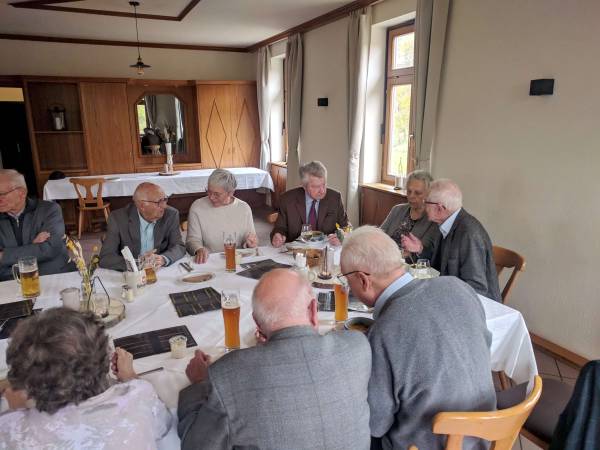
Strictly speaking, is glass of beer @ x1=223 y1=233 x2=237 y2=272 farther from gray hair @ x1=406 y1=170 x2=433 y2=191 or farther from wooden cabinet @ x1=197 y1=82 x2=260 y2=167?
wooden cabinet @ x1=197 y1=82 x2=260 y2=167

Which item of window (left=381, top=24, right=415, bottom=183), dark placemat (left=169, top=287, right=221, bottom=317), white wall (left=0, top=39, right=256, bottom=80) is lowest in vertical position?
dark placemat (left=169, top=287, right=221, bottom=317)

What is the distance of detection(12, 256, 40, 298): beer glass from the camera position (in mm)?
1981

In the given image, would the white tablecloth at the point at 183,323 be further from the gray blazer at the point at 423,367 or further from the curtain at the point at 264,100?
the curtain at the point at 264,100

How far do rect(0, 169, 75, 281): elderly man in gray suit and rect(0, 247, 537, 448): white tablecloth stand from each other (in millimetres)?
417

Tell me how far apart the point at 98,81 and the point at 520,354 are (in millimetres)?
7017

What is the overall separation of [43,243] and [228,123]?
5.58 metres

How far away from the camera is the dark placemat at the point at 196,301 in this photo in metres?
1.88

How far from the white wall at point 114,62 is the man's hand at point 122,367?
7.26 m

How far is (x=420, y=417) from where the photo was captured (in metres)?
1.22

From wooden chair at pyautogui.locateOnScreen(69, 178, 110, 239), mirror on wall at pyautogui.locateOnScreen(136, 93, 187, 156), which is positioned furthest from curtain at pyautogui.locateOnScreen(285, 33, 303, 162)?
wooden chair at pyautogui.locateOnScreen(69, 178, 110, 239)

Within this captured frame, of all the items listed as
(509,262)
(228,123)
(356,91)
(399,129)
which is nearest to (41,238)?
(509,262)

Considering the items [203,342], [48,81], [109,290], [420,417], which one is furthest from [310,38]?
[420,417]

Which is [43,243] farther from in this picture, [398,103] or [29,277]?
[398,103]

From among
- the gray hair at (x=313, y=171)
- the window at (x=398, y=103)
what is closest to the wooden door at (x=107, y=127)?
the window at (x=398, y=103)
